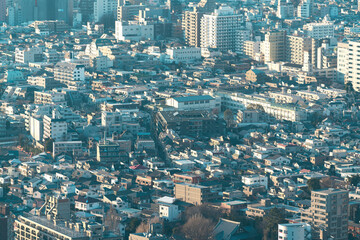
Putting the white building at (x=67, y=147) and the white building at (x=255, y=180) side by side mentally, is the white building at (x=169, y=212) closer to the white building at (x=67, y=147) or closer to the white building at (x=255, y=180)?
the white building at (x=255, y=180)

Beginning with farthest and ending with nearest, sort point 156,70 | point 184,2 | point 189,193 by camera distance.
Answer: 1. point 184,2
2. point 156,70
3. point 189,193

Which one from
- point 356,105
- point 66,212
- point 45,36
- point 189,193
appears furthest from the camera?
point 45,36

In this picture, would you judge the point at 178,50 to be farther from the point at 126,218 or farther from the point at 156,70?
the point at 126,218

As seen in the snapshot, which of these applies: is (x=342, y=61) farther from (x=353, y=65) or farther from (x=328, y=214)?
(x=328, y=214)

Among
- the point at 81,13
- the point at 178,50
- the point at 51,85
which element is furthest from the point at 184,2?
the point at 51,85

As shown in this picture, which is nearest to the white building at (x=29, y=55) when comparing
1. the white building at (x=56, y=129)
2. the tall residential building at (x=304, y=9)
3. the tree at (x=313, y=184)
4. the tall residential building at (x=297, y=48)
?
the tall residential building at (x=297, y=48)

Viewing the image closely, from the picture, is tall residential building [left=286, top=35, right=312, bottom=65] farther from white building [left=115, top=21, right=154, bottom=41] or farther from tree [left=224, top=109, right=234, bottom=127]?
tree [left=224, top=109, right=234, bottom=127]

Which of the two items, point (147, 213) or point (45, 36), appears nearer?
point (147, 213)
